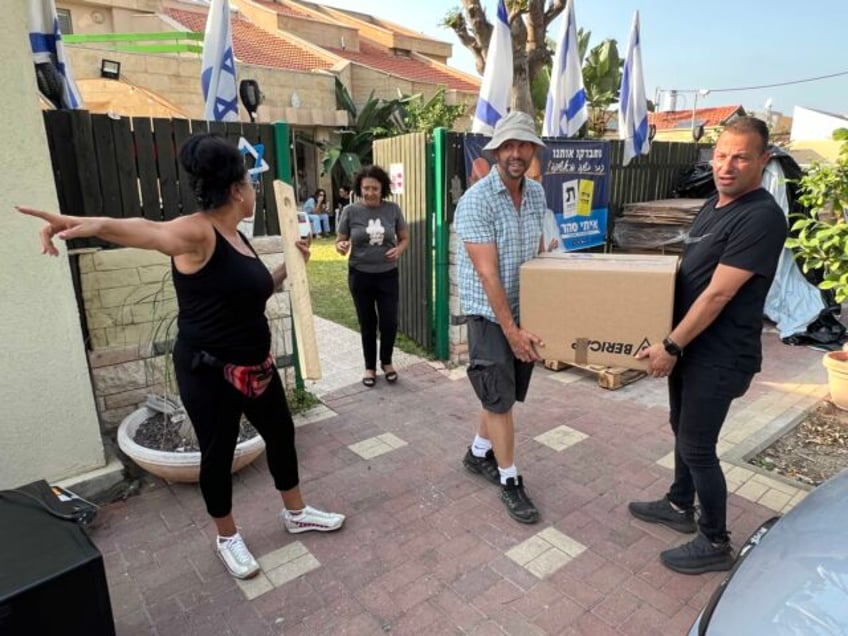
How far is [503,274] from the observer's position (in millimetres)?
2773

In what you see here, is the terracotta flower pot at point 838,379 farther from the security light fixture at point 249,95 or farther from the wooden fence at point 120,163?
the security light fixture at point 249,95

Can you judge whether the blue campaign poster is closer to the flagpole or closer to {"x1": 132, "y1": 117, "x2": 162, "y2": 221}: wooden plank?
the flagpole

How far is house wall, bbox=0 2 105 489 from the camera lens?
2.58 metres

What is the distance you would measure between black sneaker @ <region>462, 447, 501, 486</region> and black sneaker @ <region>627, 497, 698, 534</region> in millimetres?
759

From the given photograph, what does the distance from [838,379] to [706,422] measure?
8.97 feet

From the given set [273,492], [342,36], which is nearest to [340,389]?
[273,492]

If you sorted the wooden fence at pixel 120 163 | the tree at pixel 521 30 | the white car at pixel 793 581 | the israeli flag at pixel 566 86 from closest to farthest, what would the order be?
→ the white car at pixel 793 581 → the wooden fence at pixel 120 163 → the israeli flag at pixel 566 86 → the tree at pixel 521 30

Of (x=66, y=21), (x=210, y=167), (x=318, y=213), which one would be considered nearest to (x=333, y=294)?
(x=210, y=167)

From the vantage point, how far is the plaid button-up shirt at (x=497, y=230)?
8.86 ft

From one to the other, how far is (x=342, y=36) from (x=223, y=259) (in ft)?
86.1

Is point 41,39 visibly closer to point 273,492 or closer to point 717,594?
point 273,492

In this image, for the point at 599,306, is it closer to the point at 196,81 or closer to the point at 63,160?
the point at 63,160

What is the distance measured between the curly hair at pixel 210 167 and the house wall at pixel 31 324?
1.11 metres

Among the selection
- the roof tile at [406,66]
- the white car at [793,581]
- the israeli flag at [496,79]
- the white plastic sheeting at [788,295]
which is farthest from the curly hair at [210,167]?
the roof tile at [406,66]
